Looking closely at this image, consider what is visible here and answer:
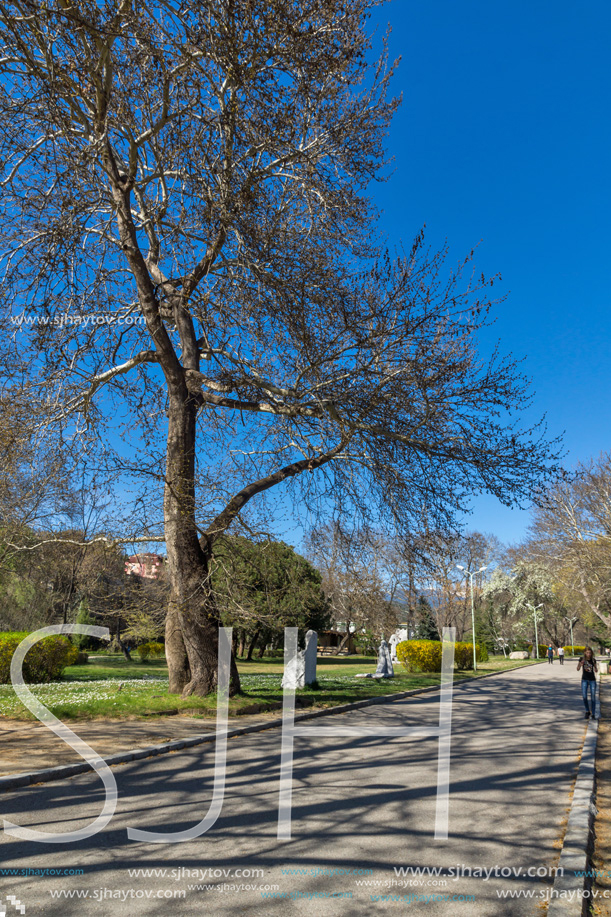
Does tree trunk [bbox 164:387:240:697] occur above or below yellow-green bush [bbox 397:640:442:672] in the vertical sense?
above

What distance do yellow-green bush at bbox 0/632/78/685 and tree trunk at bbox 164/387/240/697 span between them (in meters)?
5.87

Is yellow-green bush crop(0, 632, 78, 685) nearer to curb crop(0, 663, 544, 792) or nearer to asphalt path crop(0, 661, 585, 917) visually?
curb crop(0, 663, 544, 792)

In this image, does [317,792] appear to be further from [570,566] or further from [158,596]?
[570,566]

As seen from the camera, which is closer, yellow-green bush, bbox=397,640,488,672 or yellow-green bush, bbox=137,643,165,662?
yellow-green bush, bbox=397,640,488,672

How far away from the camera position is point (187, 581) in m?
11.4

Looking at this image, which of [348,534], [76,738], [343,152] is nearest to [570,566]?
[348,534]

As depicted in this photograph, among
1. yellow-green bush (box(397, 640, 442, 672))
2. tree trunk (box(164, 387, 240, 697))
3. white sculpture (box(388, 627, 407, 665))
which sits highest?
tree trunk (box(164, 387, 240, 697))

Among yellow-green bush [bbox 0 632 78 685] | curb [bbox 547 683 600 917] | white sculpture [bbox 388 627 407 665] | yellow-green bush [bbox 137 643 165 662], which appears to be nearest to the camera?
curb [bbox 547 683 600 917]

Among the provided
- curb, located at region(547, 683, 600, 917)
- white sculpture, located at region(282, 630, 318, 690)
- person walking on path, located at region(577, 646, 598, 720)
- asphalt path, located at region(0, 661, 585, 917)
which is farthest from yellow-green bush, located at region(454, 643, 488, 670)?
curb, located at region(547, 683, 600, 917)

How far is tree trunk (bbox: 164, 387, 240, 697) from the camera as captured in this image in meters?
10.9

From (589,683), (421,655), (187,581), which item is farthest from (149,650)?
(589,683)

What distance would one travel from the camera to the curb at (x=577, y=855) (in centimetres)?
363

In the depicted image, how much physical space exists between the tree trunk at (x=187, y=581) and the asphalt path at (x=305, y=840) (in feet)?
10.8

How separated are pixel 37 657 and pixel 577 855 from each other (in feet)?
49.5
